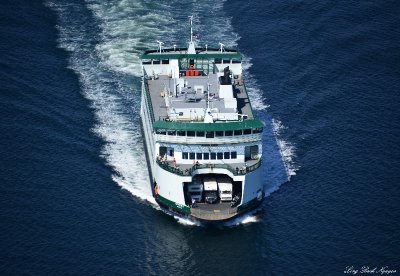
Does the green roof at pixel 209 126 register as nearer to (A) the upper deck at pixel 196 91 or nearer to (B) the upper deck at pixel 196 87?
(A) the upper deck at pixel 196 91

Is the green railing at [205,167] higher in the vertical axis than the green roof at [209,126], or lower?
lower

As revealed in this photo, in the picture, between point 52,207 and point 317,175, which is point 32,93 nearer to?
point 52,207

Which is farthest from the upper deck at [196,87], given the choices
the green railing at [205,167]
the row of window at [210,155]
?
the green railing at [205,167]

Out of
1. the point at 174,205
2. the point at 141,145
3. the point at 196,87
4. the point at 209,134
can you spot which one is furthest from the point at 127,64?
the point at 174,205

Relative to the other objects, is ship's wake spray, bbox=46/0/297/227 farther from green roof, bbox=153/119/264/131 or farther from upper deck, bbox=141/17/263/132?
green roof, bbox=153/119/264/131

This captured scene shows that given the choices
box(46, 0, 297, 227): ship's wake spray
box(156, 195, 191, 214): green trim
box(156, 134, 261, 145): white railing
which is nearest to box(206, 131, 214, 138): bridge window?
box(156, 134, 261, 145): white railing

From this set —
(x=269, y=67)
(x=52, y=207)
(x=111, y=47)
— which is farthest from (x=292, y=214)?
(x=111, y=47)
